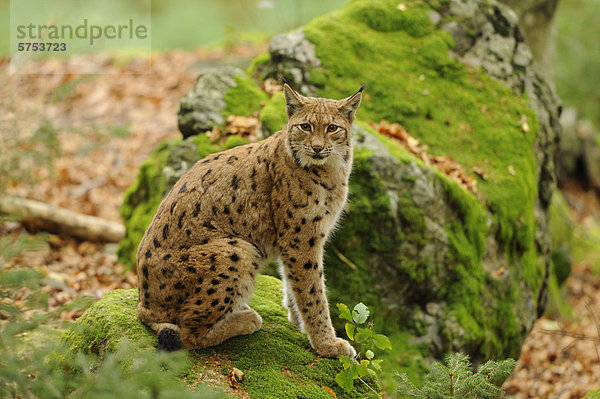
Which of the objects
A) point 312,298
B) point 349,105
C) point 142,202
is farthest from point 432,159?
point 142,202

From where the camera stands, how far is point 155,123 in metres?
13.1

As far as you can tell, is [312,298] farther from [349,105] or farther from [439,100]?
[439,100]

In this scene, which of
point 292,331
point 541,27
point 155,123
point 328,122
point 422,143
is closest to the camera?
point 328,122

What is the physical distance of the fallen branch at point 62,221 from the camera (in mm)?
8706

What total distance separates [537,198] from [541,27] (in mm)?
4164

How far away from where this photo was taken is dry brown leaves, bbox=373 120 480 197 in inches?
287

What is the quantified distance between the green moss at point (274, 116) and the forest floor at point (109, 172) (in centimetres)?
270

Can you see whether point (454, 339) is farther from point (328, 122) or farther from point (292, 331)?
point (328, 122)

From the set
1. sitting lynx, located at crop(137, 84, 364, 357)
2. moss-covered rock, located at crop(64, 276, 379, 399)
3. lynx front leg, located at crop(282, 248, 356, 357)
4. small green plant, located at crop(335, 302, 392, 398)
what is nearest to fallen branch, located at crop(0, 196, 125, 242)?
moss-covered rock, located at crop(64, 276, 379, 399)

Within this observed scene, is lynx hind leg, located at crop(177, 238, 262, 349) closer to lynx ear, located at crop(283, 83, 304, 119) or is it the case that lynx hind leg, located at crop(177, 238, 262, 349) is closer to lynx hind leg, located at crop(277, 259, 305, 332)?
lynx hind leg, located at crop(277, 259, 305, 332)

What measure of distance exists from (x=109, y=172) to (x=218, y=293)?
7.93m

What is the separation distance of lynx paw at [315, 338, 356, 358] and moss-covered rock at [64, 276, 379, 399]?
7 centimetres

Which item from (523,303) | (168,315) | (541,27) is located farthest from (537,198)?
(168,315)

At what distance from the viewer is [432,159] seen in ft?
24.2
